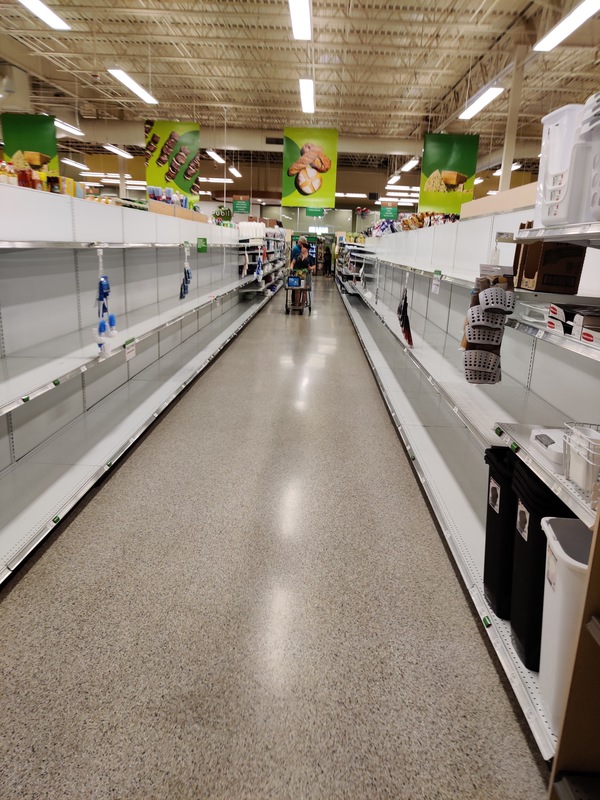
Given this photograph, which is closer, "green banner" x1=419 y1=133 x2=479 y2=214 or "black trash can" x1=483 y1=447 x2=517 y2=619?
"black trash can" x1=483 y1=447 x2=517 y2=619

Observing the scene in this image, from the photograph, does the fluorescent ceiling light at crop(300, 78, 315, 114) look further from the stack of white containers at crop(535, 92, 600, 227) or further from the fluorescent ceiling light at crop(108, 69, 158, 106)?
the stack of white containers at crop(535, 92, 600, 227)

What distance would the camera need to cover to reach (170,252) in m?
7.59

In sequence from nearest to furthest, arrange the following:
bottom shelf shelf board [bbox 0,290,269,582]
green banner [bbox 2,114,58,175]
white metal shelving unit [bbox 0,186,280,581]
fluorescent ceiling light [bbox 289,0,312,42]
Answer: bottom shelf shelf board [bbox 0,290,269,582]
white metal shelving unit [bbox 0,186,280,581]
fluorescent ceiling light [bbox 289,0,312,42]
green banner [bbox 2,114,58,175]

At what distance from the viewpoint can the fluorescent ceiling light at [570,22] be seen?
→ 19.0ft

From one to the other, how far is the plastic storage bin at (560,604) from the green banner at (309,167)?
1251 cm

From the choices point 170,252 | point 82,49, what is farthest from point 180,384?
point 82,49

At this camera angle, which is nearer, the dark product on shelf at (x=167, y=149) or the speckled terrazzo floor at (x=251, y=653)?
the speckled terrazzo floor at (x=251, y=653)

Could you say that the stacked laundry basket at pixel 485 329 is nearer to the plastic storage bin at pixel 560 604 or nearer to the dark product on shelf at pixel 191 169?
the plastic storage bin at pixel 560 604

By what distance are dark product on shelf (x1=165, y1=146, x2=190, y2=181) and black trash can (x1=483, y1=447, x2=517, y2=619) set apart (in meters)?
13.1

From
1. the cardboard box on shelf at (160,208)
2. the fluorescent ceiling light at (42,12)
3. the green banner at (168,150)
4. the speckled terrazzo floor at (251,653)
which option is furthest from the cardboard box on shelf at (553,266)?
the green banner at (168,150)

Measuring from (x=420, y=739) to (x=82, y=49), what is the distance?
13.4m

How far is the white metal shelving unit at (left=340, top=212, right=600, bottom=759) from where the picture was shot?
6.52 feet

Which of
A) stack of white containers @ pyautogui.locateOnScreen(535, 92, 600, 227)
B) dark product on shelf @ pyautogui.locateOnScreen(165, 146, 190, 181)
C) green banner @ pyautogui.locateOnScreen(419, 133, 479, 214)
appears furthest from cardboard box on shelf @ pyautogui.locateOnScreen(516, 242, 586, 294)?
dark product on shelf @ pyautogui.locateOnScreen(165, 146, 190, 181)

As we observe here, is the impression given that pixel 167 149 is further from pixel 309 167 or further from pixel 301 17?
pixel 301 17
